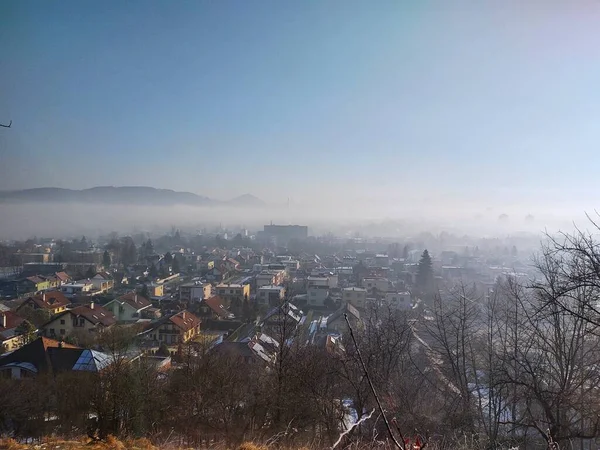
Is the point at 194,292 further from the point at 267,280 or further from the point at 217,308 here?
the point at 267,280

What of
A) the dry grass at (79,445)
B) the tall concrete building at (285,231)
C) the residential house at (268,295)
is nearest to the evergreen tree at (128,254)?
the residential house at (268,295)

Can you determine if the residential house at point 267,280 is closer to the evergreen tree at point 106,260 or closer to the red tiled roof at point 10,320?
the red tiled roof at point 10,320

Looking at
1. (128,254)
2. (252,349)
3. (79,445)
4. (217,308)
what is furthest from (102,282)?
(79,445)

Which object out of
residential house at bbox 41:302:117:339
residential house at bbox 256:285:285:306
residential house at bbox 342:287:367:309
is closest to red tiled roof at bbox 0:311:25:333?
residential house at bbox 41:302:117:339

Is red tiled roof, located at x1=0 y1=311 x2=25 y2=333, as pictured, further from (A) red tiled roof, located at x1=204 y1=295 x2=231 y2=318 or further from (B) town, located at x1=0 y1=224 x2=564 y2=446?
(A) red tiled roof, located at x1=204 y1=295 x2=231 y2=318

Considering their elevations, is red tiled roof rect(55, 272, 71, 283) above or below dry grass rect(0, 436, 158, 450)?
below

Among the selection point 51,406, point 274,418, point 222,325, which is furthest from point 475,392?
point 222,325

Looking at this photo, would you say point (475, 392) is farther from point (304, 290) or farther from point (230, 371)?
point (304, 290)
